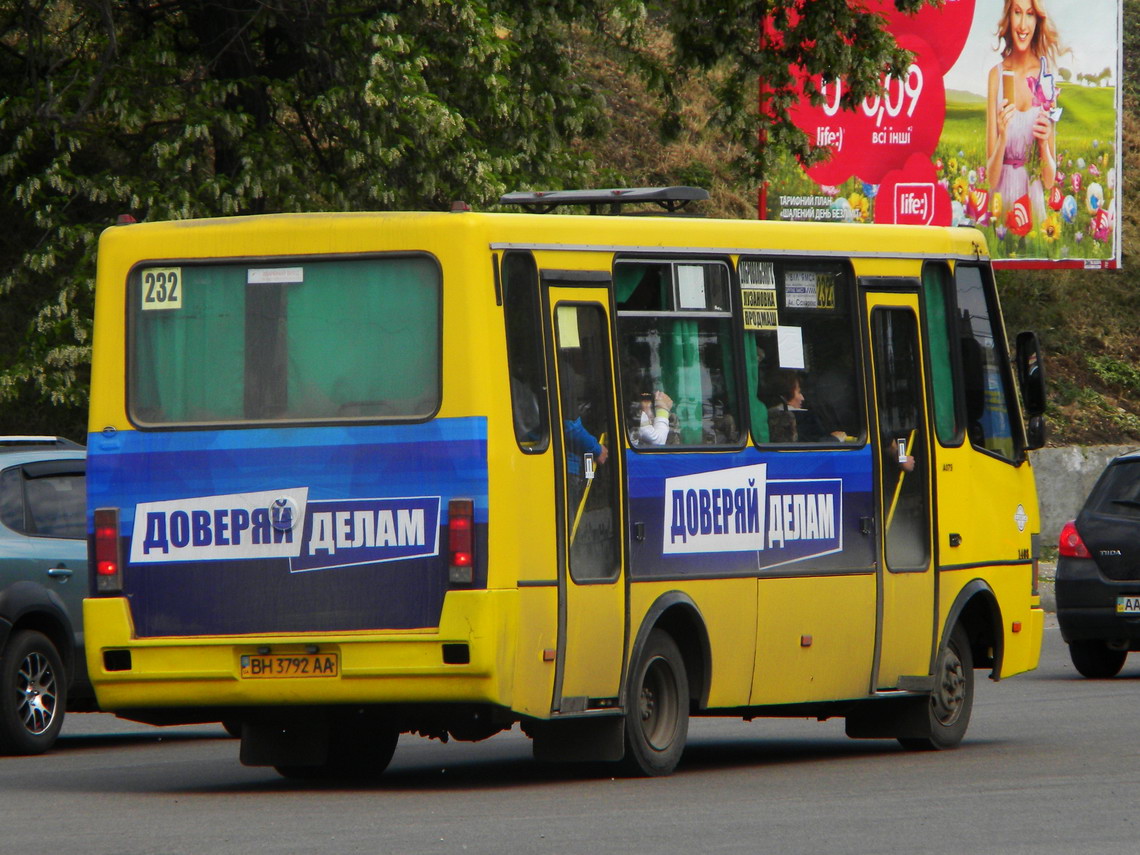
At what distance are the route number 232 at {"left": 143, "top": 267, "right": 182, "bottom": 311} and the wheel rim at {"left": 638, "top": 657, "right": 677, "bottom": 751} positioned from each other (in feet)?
9.60

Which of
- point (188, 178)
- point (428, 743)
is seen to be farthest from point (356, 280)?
point (188, 178)

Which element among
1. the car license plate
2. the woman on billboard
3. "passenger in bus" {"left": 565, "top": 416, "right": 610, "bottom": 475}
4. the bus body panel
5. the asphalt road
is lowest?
the asphalt road

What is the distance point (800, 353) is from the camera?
38.5ft

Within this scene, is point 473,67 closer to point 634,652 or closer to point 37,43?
point 37,43

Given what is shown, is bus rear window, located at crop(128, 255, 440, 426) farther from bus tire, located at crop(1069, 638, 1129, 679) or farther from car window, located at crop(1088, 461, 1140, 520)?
bus tire, located at crop(1069, 638, 1129, 679)

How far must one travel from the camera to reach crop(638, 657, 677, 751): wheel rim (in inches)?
427

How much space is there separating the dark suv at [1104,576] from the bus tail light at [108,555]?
9.14 meters

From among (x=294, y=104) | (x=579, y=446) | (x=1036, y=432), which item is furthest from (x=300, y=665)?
(x=294, y=104)

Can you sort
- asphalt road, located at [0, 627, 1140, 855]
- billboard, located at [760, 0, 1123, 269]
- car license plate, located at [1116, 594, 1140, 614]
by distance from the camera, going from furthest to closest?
billboard, located at [760, 0, 1123, 269]
car license plate, located at [1116, 594, 1140, 614]
asphalt road, located at [0, 627, 1140, 855]

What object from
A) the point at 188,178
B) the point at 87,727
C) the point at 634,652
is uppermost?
the point at 188,178

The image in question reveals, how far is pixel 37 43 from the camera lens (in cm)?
2198

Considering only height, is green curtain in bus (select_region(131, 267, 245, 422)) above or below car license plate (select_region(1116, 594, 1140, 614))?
above

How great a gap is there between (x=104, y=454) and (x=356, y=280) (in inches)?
58.7

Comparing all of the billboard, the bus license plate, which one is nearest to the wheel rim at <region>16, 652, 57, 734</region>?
the bus license plate
